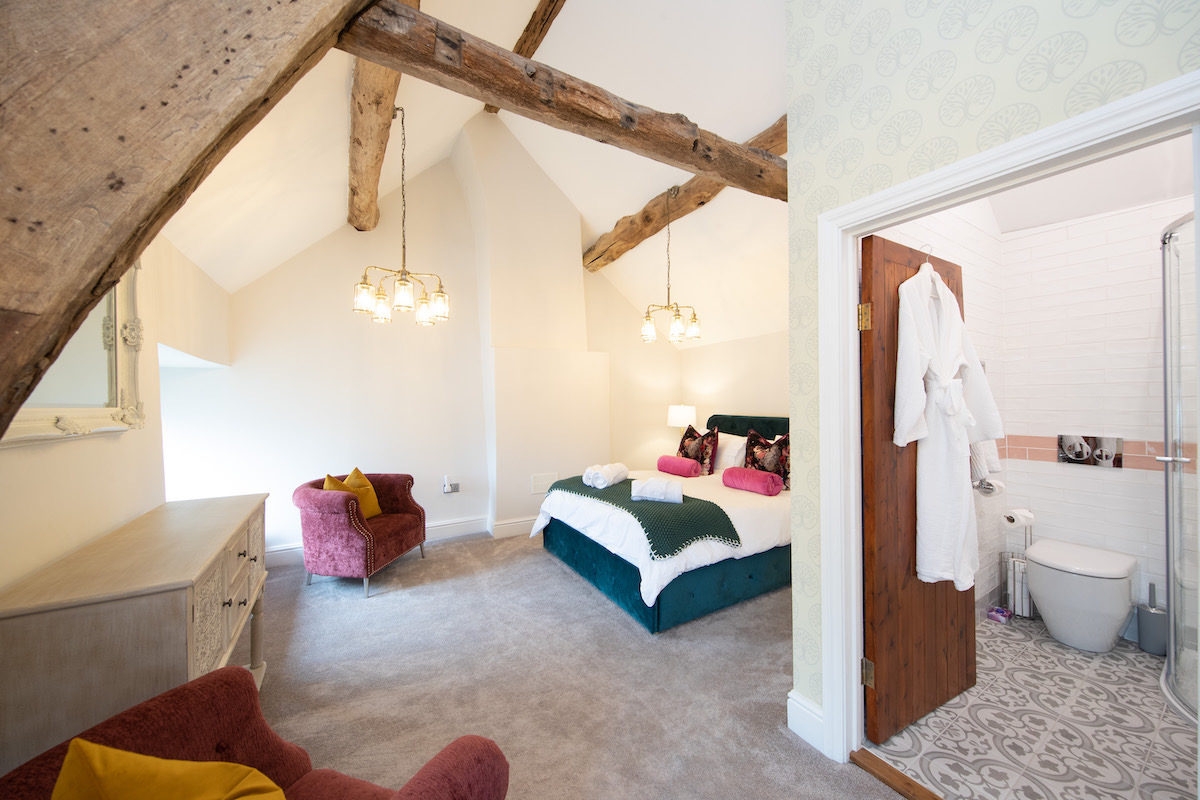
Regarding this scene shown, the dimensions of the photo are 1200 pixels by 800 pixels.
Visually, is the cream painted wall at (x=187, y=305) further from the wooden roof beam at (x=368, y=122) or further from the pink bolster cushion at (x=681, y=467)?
the pink bolster cushion at (x=681, y=467)

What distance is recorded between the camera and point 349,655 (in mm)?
2320

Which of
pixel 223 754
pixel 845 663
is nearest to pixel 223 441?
pixel 223 754

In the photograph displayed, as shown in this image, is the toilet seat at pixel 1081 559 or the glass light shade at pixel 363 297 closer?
the toilet seat at pixel 1081 559

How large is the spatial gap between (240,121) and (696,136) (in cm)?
205

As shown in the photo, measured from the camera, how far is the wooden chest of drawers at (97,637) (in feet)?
3.15

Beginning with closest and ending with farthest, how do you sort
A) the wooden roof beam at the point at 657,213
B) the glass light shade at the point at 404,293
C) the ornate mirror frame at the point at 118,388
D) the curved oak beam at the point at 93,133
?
1. the curved oak beam at the point at 93,133
2. the ornate mirror frame at the point at 118,388
3. the glass light shade at the point at 404,293
4. the wooden roof beam at the point at 657,213

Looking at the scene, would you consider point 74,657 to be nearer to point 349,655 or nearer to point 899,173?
point 349,655

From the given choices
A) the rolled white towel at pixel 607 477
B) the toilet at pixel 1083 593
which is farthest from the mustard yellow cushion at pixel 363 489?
the toilet at pixel 1083 593

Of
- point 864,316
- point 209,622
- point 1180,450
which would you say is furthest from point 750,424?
point 209,622

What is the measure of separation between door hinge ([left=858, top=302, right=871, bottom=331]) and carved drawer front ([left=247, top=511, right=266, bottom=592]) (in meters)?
2.61

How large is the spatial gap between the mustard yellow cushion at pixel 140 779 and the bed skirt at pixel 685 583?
6.77 feet

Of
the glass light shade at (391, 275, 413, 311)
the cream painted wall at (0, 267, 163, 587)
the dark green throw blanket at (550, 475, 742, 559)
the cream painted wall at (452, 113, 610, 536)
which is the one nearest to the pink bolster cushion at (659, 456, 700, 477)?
the cream painted wall at (452, 113, 610, 536)

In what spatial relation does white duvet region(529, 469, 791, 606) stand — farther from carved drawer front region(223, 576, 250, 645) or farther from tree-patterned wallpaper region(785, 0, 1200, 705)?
carved drawer front region(223, 576, 250, 645)

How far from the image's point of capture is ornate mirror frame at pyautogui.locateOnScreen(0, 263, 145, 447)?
1.40 metres
